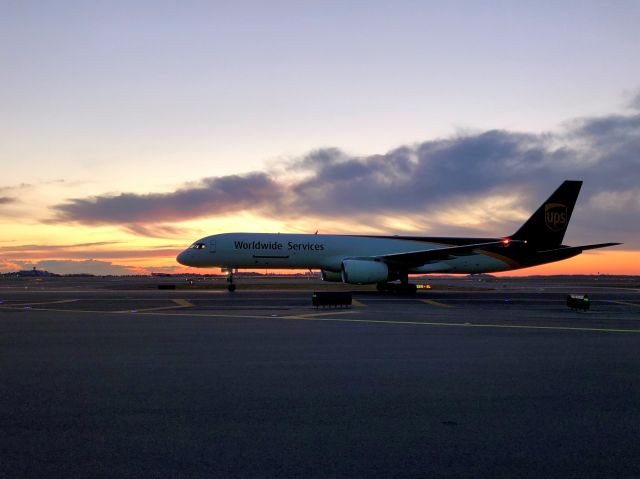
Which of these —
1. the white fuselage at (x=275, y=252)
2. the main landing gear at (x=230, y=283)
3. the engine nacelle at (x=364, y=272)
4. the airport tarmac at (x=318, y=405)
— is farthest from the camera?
the white fuselage at (x=275, y=252)

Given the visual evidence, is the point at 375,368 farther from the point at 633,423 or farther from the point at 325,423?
the point at 633,423

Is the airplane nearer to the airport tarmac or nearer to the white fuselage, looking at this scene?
the white fuselage

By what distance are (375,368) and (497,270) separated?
39.6 m

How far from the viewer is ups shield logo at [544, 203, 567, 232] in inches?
1788

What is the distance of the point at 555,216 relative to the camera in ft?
149

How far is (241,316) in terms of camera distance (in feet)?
64.9

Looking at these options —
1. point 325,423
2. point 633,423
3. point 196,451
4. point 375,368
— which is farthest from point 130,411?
point 633,423

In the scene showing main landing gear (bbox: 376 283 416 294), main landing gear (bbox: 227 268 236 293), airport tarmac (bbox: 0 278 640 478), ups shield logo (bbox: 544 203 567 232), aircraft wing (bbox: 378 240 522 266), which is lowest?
airport tarmac (bbox: 0 278 640 478)

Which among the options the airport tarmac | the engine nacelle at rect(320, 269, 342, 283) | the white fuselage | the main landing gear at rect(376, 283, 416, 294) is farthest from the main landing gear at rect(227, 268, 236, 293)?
the airport tarmac

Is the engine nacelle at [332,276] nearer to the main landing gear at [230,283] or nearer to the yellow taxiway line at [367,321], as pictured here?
the main landing gear at [230,283]

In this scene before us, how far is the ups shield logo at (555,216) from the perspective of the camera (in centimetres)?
4541

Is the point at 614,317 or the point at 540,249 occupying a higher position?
the point at 540,249

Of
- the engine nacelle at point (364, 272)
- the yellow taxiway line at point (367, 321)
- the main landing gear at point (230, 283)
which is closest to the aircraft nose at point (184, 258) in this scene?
the main landing gear at point (230, 283)

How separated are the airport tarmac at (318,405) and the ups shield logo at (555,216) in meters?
33.6
